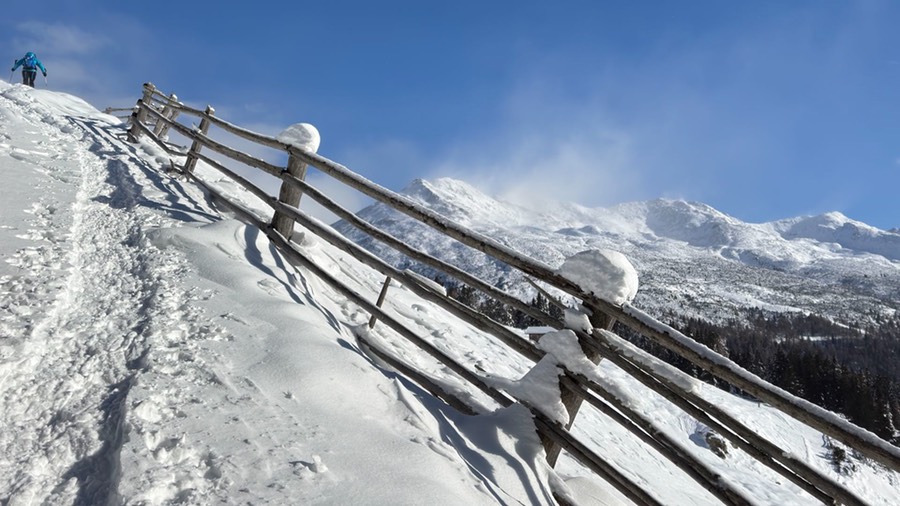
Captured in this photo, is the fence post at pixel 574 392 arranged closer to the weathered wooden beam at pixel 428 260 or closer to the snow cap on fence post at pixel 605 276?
the snow cap on fence post at pixel 605 276

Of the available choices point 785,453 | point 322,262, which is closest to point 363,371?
point 785,453

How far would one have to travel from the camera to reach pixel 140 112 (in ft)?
44.1

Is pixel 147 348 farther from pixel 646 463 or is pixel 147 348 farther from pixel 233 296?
pixel 646 463

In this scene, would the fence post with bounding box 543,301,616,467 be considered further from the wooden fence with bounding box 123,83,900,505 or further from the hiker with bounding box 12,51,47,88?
the hiker with bounding box 12,51,47,88

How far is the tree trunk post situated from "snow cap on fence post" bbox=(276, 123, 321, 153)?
7.3 inches

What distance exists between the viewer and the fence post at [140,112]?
12.8 m

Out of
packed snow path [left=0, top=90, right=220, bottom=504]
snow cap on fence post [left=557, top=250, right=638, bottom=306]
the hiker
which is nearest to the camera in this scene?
packed snow path [left=0, top=90, right=220, bottom=504]

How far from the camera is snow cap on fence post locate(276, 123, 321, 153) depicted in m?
5.89

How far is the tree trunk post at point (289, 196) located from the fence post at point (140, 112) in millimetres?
9029

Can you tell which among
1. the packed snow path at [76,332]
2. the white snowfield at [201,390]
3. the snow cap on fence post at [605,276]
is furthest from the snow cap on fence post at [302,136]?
the snow cap on fence post at [605,276]

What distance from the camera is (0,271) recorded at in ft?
11.1

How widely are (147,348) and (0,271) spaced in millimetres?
1466

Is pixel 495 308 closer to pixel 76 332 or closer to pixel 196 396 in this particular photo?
pixel 76 332

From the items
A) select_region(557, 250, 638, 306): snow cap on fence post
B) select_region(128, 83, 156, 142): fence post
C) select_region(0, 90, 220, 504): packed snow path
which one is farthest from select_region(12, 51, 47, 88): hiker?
select_region(557, 250, 638, 306): snow cap on fence post
